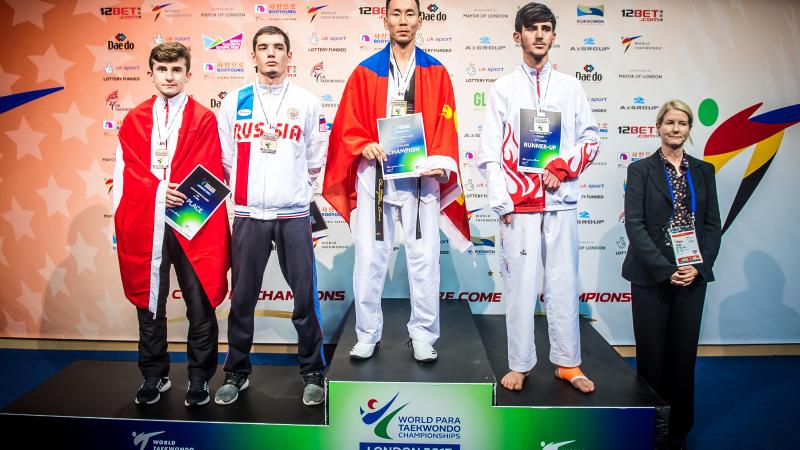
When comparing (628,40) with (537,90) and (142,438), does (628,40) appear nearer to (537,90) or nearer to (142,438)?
(537,90)

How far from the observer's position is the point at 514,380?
2514 mm

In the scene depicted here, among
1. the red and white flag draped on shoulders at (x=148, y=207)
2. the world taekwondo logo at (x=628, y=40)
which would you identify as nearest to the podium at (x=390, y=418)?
the red and white flag draped on shoulders at (x=148, y=207)

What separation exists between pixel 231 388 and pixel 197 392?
0.53 feet

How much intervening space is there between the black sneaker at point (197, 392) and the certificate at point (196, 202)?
2.33ft

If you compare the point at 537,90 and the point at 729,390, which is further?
the point at 729,390

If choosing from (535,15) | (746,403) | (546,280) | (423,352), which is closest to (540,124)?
(535,15)

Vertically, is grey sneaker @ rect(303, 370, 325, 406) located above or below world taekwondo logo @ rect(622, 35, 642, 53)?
below

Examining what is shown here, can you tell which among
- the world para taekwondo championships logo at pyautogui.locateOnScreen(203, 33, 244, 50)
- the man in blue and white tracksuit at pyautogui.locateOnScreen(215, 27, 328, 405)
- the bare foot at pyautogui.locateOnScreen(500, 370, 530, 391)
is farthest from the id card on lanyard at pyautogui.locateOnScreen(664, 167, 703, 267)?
the world para taekwondo championships logo at pyautogui.locateOnScreen(203, 33, 244, 50)

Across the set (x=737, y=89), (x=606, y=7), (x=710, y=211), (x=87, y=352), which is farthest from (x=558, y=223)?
(x=87, y=352)

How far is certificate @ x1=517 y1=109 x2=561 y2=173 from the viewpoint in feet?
7.98

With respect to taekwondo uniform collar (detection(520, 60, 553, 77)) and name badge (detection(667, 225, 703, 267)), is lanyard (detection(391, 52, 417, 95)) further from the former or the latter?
name badge (detection(667, 225, 703, 267))

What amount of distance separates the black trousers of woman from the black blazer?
10 cm

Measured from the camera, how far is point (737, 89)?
3.83 meters

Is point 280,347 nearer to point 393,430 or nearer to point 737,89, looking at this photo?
point 393,430
